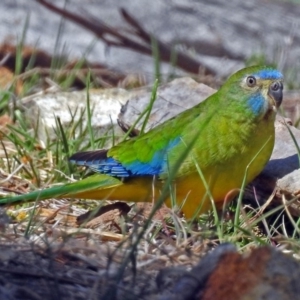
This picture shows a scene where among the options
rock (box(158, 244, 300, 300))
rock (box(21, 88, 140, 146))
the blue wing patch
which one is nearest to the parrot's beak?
the blue wing patch

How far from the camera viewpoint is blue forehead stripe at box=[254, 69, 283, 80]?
Result: 4.12 metres

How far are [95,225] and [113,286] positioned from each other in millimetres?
1381

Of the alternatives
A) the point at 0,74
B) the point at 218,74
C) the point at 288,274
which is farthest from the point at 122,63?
the point at 288,274

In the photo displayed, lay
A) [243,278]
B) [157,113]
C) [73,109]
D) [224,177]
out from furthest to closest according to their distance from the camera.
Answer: [73,109]
[157,113]
[224,177]
[243,278]

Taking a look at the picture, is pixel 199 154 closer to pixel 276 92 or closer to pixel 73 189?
pixel 276 92

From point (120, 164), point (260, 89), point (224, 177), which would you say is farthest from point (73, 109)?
point (224, 177)

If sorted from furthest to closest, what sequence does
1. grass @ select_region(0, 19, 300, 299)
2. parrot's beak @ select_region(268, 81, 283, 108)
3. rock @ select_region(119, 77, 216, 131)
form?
rock @ select_region(119, 77, 216, 131), parrot's beak @ select_region(268, 81, 283, 108), grass @ select_region(0, 19, 300, 299)

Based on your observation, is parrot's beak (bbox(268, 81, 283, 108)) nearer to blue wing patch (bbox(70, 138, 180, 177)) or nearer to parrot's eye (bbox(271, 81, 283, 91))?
parrot's eye (bbox(271, 81, 283, 91))

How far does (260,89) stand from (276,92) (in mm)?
98

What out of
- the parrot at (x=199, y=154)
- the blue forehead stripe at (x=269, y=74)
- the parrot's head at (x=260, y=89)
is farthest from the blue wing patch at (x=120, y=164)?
the blue forehead stripe at (x=269, y=74)

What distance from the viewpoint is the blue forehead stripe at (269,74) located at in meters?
4.12

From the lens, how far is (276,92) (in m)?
4.10

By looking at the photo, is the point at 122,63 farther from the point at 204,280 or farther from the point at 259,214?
the point at 204,280

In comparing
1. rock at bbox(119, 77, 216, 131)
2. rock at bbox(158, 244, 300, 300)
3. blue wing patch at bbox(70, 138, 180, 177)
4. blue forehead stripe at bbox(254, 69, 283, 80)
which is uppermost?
blue forehead stripe at bbox(254, 69, 283, 80)
